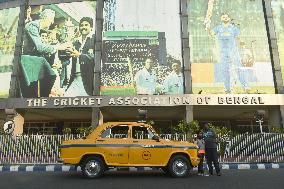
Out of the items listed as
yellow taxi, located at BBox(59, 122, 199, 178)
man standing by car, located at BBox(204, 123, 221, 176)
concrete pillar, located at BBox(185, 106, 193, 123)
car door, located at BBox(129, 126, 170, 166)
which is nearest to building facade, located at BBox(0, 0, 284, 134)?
concrete pillar, located at BBox(185, 106, 193, 123)

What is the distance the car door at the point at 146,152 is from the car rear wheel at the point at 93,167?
3.25 feet

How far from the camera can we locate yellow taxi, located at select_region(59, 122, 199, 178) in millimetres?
9938

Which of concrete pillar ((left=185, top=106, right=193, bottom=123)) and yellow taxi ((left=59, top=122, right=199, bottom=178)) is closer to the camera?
Result: yellow taxi ((left=59, top=122, right=199, bottom=178))

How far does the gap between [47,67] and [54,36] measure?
2.97 meters

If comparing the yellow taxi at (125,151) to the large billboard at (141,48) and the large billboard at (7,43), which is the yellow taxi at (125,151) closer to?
the large billboard at (141,48)

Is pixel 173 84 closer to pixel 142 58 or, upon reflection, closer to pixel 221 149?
pixel 142 58

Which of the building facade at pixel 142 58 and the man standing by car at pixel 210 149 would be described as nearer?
the man standing by car at pixel 210 149

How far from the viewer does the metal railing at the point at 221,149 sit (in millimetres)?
15828

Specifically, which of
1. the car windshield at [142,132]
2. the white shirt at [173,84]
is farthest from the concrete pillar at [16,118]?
the car windshield at [142,132]

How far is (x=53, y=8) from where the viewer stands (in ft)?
92.5

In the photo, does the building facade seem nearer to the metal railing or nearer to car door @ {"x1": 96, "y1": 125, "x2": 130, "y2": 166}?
the metal railing

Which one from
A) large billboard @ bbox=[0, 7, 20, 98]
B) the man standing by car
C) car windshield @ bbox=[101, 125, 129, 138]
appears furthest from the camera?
large billboard @ bbox=[0, 7, 20, 98]

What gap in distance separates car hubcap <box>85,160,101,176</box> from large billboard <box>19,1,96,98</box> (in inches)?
Result: 637

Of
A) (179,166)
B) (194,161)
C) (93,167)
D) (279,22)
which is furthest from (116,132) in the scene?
(279,22)
